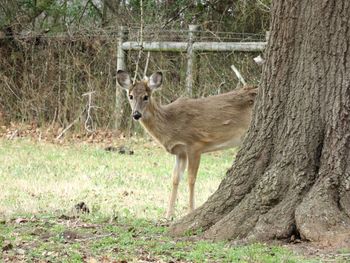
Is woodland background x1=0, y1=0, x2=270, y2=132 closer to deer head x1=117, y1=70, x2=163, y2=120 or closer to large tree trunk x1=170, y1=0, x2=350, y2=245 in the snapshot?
deer head x1=117, y1=70, x2=163, y2=120

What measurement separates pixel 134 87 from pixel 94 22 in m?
9.62

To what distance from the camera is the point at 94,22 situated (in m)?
19.7

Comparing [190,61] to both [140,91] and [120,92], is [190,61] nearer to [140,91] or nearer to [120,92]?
[120,92]

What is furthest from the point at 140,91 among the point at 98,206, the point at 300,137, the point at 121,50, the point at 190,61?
the point at 121,50

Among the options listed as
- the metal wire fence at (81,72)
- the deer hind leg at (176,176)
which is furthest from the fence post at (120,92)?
the deer hind leg at (176,176)

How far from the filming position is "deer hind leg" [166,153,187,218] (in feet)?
28.7

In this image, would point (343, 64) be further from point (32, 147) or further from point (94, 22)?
point (94, 22)

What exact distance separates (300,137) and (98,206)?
2.98 meters

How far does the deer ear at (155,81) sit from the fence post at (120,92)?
6.86 meters

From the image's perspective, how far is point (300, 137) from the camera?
623 cm

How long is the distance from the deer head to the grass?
97cm

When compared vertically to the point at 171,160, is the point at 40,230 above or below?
above

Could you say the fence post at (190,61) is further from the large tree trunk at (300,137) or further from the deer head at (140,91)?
the large tree trunk at (300,137)

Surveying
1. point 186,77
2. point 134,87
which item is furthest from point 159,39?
point 134,87
